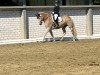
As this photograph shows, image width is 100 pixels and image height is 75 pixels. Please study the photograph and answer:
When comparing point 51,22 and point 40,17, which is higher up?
point 40,17

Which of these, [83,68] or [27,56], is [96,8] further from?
[83,68]

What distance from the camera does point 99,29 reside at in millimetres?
26031

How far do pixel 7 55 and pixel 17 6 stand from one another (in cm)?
638

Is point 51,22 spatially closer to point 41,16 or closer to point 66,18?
point 41,16

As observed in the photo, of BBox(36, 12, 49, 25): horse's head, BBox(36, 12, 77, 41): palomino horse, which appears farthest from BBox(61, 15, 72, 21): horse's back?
BBox(36, 12, 49, 25): horse's head

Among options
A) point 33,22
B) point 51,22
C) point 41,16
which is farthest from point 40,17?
point 33,22

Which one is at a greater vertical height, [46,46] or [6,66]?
[6,66]

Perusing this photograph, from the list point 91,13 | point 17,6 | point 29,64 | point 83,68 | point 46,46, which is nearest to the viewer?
point 83,68

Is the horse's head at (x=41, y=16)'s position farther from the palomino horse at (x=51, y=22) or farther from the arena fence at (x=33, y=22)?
the arena fence at (x=33, y=22)

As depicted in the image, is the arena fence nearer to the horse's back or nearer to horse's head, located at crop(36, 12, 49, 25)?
horse's head, located at crop(36, 12, 49, 25)

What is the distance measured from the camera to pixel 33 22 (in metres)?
23.8

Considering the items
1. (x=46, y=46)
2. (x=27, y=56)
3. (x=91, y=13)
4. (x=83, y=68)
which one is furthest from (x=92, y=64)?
(x=91, y=13)

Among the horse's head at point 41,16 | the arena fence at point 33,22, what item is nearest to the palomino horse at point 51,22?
the horse's head at point 41,16

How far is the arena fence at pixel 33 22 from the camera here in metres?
23.1
